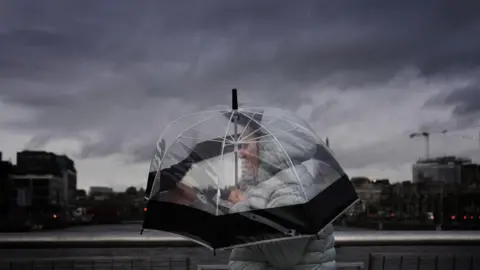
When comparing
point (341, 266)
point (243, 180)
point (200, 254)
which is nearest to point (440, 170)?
point (200, 254)

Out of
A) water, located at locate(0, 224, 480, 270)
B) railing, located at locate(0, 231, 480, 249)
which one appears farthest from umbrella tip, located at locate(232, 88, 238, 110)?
railing, located at locate(0, 231, 480, 249)

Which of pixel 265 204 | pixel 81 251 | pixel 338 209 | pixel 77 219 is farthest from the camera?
pixel 77 219

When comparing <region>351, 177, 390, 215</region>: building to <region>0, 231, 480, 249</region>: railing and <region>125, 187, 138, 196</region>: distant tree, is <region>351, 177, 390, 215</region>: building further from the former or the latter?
<region>125, 187, 138, 196</region>: distant tree

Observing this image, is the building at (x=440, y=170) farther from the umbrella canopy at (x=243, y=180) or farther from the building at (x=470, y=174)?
the umbrella canopy at (x=243, y=180)

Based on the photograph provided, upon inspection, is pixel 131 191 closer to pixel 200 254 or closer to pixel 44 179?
pixel 200 254

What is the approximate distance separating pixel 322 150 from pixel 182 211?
0.75 m

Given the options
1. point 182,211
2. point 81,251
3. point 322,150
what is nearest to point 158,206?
point 182,211

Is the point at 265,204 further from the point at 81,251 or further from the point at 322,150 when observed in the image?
the point at 81,251

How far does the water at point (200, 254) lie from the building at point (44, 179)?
827mm

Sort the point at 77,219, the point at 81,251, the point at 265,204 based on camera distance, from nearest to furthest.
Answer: the point at 265,204 → the point at 81,251 → the point at 77,219

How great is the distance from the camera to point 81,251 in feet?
40.4

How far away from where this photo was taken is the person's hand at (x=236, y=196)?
3.20 meters

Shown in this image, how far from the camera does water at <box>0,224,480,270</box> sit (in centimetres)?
919

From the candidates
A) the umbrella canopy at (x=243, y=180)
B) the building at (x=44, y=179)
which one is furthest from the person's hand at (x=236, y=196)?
the building at (x=44, y=179)
